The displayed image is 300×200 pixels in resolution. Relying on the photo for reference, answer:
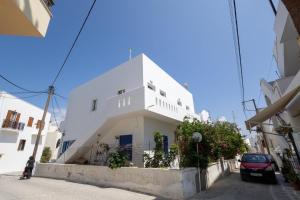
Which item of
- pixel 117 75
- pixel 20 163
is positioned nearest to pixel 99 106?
pixel 117 75

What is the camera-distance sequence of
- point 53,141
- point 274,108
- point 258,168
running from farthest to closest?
point 53,141
point 258,168
point 274,108

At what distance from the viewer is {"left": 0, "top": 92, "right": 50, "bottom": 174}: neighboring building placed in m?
19.5

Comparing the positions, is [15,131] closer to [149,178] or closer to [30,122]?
[30,122]

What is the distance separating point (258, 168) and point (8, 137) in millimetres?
26006

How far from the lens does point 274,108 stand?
9.10m

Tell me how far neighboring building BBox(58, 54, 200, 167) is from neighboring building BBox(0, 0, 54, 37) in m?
6.48

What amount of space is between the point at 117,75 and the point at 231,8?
9567mm

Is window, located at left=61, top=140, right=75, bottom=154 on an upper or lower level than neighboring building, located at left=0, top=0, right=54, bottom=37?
lower

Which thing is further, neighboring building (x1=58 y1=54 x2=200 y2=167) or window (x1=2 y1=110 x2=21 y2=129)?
window (x1=2 y1=110 x2=21 y2=129)

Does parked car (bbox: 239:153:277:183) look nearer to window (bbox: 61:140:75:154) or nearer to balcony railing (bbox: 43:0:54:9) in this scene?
balcony railing (bbox: 43:0:54:9)

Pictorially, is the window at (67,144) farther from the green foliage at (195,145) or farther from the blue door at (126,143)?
the green foliage at (195,145)

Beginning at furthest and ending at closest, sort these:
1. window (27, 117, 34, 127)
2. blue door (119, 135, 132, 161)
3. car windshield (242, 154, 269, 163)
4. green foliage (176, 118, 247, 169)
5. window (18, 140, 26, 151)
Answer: window (27, 117, 34, 127), window (18, 140, 26, 151), blue door (119, 135, 132, 161), car windshield (242, 154, 269, 163), green foliage (176, 118, 247, 169)

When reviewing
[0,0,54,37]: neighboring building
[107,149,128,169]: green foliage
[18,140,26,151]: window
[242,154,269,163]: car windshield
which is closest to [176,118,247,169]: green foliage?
[242,154,269,163]: car windshield

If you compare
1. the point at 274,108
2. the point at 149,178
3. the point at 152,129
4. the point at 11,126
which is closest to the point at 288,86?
the point at 274,108
